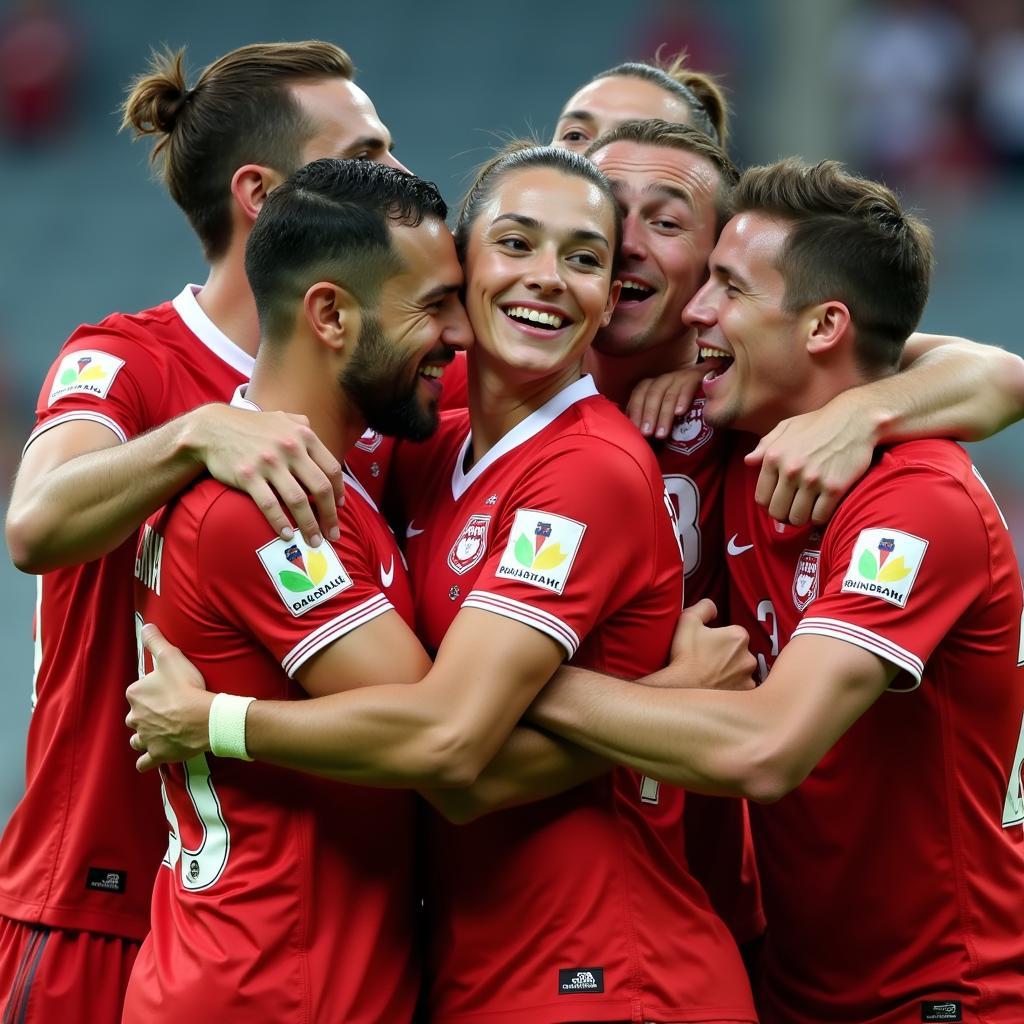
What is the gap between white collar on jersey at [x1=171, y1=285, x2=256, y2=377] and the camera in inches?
182

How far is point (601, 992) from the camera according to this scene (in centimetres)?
379

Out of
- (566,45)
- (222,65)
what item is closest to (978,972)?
(222,65)

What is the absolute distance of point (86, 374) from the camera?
171 inches

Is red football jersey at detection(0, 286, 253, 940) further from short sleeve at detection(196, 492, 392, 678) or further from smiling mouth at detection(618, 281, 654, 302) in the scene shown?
smiling mouth at detection(618, 281, 654, 302)

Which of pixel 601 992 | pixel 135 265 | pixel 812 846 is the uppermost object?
pixel 135 265

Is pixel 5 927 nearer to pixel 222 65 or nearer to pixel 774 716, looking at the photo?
pixel 774 716

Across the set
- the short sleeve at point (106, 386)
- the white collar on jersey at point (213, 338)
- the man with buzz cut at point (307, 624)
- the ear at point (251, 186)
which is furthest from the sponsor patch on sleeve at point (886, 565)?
the ear at point (251, 186)

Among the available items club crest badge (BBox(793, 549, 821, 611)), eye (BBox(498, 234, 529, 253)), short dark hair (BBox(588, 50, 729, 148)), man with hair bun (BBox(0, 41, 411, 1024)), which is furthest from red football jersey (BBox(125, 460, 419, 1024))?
short dark hair (BBox(588, 50, 729, 148))

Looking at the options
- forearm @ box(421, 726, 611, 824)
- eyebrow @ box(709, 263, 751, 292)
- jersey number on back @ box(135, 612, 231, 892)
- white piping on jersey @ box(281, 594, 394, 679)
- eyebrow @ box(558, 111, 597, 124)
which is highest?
eyebrow @ box(558, 111, 597, 124)

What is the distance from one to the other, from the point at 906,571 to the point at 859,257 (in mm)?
887

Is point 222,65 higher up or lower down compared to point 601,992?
higher up

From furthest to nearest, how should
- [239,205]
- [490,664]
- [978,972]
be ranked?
[239,205] → [978,972] → [490,664]

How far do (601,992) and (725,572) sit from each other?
1.27 m

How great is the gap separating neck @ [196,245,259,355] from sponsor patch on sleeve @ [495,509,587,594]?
121 centimetres
